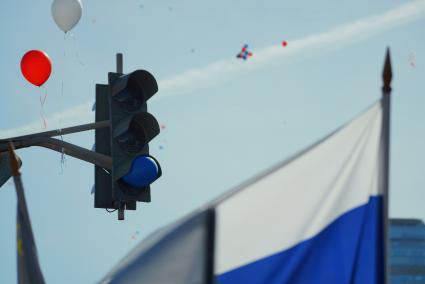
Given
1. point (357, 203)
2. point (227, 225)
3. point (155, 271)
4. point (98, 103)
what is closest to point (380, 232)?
point (357, 203)

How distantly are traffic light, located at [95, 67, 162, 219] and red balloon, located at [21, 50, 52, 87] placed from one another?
3104 mm

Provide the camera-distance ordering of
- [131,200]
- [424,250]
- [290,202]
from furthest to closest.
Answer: [424,250] → [131,200] → [290,202]

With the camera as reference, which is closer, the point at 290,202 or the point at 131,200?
the point at 290,202

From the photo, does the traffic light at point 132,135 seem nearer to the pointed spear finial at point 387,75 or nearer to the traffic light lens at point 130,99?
the traffic light lens at point 130,99

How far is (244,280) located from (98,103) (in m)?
5.62

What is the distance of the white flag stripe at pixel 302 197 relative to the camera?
5.45m

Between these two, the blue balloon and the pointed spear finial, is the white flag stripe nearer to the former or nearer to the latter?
the pointed spear finial

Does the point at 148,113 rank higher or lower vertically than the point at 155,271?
higher

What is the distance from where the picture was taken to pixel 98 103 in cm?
1088

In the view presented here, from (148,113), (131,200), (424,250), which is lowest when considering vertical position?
(424,250)

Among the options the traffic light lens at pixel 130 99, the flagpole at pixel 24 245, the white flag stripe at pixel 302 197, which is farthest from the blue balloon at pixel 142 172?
the white flag stripe at pixel 302 197

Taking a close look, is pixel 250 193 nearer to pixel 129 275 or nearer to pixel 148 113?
pixel 129 275

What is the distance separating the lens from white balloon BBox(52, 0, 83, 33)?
15.1m

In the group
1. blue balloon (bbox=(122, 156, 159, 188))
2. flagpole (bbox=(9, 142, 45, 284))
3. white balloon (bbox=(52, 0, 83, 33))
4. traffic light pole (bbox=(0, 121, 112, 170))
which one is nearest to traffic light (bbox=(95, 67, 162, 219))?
blue balloon (bbox=(122, 156, 159, 188))
